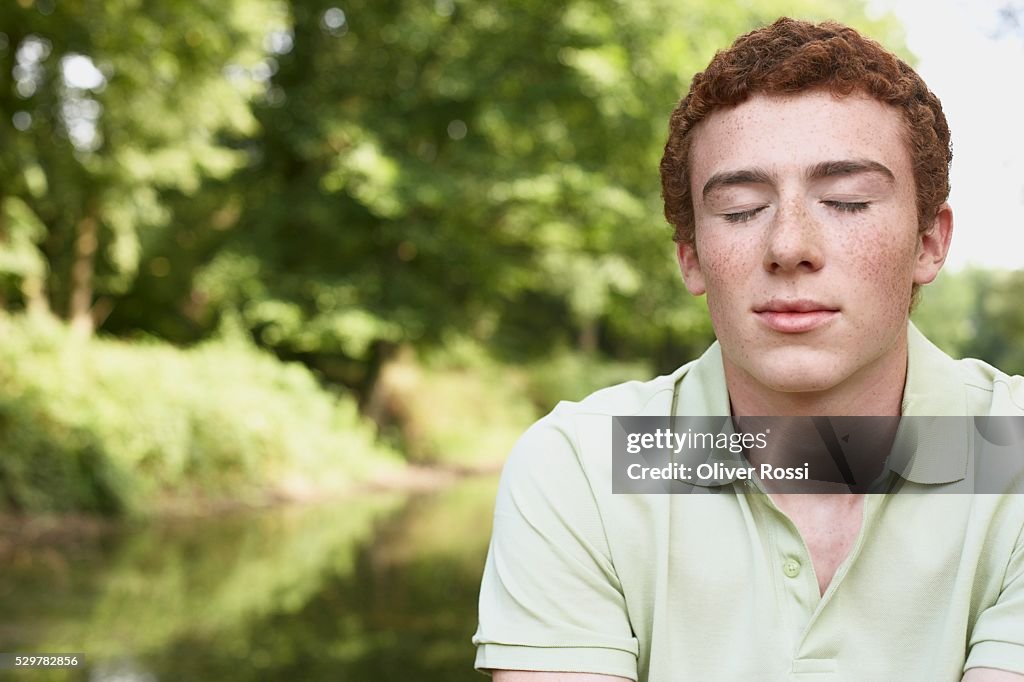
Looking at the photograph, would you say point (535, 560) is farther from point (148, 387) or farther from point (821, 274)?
point (148, 387)

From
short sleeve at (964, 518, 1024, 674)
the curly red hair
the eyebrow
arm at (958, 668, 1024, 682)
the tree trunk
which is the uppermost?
the tree trunk

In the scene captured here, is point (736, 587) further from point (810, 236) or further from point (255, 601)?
point (255, 601)

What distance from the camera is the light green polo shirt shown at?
1633mm

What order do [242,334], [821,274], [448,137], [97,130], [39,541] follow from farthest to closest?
[448,137] → [242,334] → [97,130] → [39,541] → [821,274]

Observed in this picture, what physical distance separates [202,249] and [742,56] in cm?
2263

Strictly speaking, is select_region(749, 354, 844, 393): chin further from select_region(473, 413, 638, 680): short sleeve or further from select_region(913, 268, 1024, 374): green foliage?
select_region(913, 268, 1024, 374): green foliage

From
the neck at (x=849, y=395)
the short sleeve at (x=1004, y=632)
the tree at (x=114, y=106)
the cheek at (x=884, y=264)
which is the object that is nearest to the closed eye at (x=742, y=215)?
the cheek at (x=884, y=264)

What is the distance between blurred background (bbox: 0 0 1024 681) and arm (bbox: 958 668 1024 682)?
16.4ft

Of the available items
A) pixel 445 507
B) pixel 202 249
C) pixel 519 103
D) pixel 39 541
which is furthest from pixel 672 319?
pixel 39 541

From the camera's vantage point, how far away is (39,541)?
9.98 metres

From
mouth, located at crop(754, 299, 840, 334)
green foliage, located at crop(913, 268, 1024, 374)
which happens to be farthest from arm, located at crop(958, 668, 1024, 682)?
green foliage, located at crop(913, 268, 1024, 374)

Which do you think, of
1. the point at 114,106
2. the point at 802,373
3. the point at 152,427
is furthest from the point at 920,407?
the point at 114,106

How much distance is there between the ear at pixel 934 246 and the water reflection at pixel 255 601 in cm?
467

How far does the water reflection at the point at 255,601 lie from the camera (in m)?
6.24
